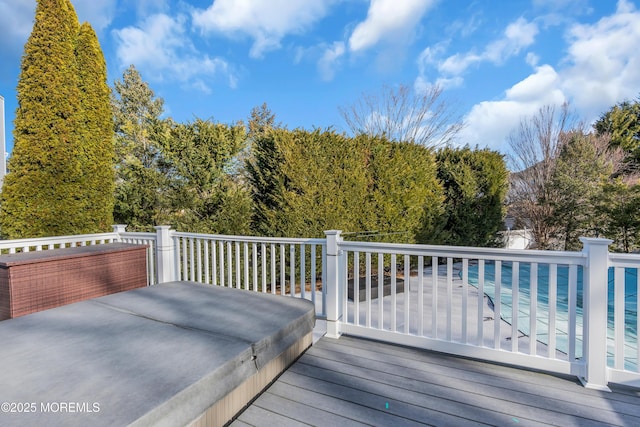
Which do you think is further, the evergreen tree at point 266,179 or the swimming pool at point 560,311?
the evergreen tree at point 266,179

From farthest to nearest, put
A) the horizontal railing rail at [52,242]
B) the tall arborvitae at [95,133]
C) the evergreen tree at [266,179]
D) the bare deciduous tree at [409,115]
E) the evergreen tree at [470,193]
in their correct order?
the bare deciduous tree at [409,115], the evergreen tree at [470,193], the tall arborvitae at [95,133], the evergreen tree at [266,179], the horizontal railing rail at [52,242]

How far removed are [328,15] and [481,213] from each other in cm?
719

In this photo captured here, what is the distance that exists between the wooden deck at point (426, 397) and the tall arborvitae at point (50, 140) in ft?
15.2

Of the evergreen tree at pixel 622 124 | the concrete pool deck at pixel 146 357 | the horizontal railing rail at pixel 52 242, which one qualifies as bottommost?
the concrete pool deck at pixel 146 357

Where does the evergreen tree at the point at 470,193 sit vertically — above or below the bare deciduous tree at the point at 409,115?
below

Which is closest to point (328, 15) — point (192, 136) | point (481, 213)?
point (192, 136)

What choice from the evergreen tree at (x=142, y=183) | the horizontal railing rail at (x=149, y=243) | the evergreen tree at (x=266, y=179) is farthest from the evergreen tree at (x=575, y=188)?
the evergreen tree at (x=142, y=183)

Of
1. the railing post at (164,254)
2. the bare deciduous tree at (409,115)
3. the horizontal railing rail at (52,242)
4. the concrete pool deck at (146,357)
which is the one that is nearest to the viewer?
the concrete pool deck at (146,357)

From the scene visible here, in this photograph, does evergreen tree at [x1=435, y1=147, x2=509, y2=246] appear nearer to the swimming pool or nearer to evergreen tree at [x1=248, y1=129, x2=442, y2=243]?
the swimming pool

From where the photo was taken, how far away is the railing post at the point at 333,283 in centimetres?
285

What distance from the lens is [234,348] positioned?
65.3 inches

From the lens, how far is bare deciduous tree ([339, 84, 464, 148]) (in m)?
11.9

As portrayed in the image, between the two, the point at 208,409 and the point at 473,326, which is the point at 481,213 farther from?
the point at 208,409

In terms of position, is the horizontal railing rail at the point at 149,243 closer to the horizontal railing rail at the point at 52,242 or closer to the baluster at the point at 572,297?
the horizontal railing rail at the point at 52,242
